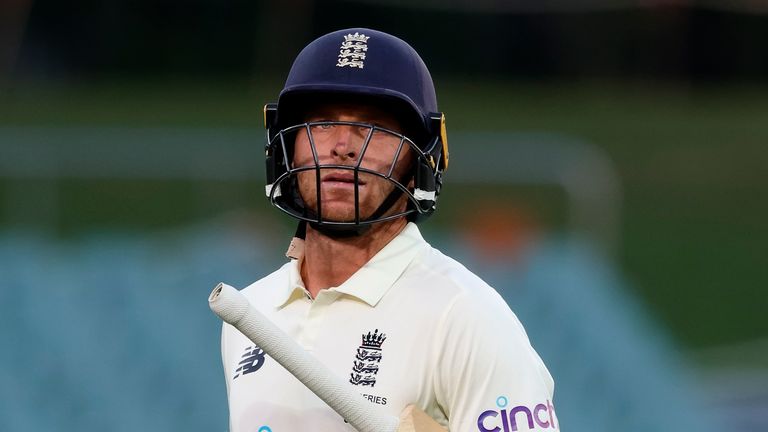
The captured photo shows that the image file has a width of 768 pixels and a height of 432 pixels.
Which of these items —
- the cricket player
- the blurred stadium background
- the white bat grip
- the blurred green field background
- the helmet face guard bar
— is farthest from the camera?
the blurred green field background

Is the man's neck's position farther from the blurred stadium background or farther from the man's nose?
the blurred stadium background

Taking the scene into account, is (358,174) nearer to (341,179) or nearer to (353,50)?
(341,179)

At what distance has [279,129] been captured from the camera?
3.03 meters

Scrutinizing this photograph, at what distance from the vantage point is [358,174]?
2.82 m

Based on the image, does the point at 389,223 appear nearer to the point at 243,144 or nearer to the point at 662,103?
the point at 243,144

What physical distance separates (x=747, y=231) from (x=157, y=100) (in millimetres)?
3823

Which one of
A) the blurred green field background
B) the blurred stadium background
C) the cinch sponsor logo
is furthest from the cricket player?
the blurred green field background

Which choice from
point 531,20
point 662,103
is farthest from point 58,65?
point 662,103

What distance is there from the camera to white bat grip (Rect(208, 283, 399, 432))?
100 inches

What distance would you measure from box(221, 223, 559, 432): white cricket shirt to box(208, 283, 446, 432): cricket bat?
9cm

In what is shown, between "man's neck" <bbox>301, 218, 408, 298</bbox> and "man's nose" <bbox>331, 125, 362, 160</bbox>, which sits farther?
"man's neck" <bbox>301, 218, 408, 298</bbox>

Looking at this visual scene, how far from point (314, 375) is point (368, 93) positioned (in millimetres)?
590

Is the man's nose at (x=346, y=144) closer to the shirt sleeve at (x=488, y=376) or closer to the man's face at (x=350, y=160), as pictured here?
the man's face at (x=350, y=160)

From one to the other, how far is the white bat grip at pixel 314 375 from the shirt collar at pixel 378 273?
0.30 metres
